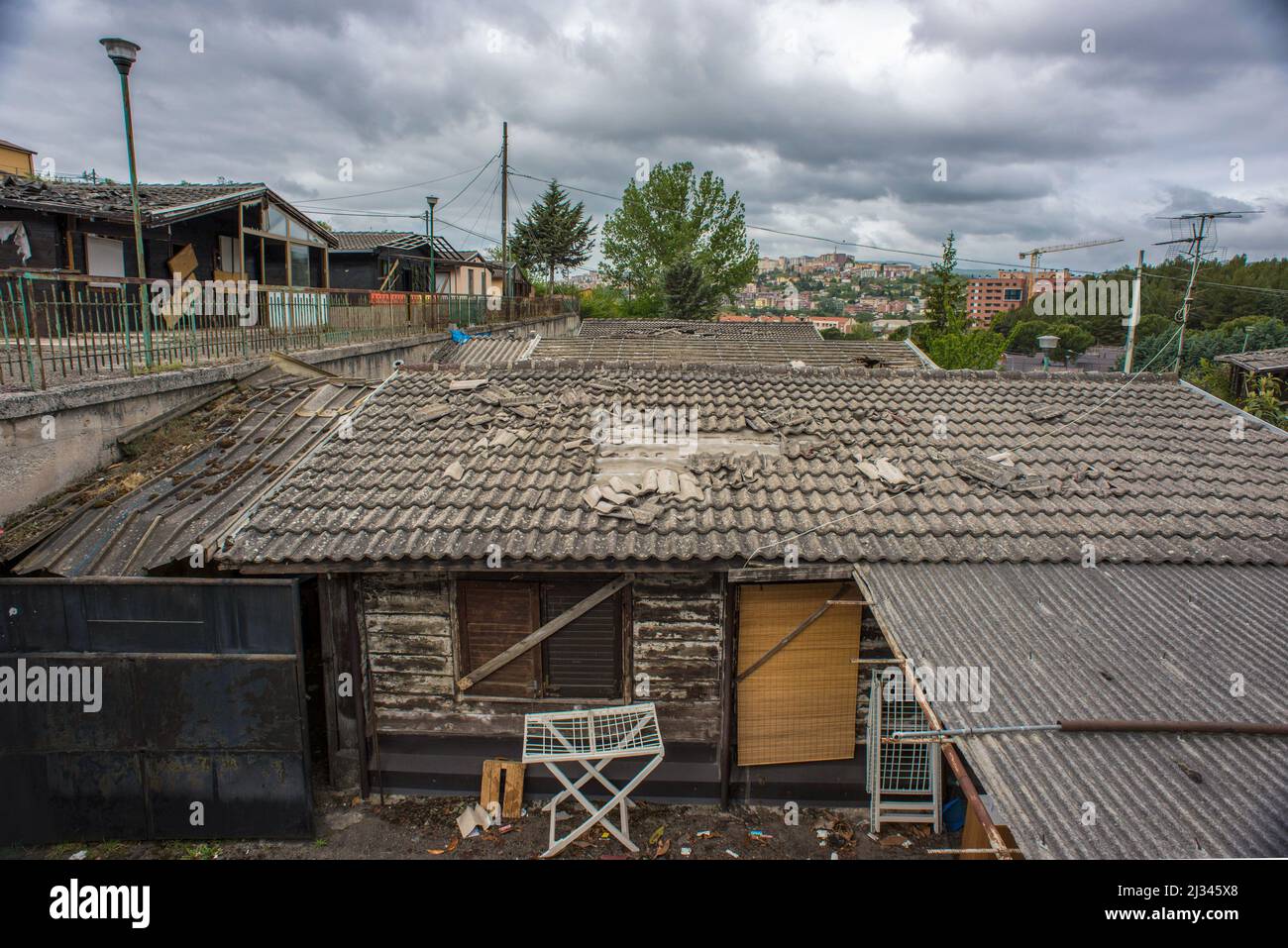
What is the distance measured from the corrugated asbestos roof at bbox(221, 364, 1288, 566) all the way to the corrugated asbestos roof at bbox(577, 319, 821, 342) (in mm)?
12681

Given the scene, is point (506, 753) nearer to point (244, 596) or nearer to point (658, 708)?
point (658, 708)

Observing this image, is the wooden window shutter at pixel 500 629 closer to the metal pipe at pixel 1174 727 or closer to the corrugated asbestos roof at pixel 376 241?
the metal pipe at pixel 1174 727

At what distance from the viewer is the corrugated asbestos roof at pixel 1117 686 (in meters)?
3.44

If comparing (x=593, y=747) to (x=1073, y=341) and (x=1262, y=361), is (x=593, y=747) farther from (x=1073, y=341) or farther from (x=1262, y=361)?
(x=1073, y=341)

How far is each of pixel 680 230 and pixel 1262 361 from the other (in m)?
31.6

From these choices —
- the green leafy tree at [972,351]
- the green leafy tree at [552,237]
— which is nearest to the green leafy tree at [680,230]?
the green leafy tree at [552,237]

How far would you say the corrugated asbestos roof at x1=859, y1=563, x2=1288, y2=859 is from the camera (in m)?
3.44

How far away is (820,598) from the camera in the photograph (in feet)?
23.1

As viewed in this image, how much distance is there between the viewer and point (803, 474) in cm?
746

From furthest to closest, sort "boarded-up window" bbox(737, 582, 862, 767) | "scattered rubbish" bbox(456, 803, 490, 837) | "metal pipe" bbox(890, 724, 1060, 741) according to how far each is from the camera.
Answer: "boarded-up window" bbox(737, 582, 862, 767) → "scattered rubbish" bbox(456, 803, 490, 837) → "metal pipe" bbox(890, 724, 1060, 741)

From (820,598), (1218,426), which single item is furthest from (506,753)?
(1218,426)
